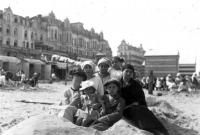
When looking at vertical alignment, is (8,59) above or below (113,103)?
above

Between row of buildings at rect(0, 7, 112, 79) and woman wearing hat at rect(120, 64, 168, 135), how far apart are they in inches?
1372

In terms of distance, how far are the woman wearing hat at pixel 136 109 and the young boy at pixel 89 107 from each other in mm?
511

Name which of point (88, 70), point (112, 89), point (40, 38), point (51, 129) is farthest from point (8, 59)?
point (51, 129)

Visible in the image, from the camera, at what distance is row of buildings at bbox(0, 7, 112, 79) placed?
47.7 metres

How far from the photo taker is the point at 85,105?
4.78 m

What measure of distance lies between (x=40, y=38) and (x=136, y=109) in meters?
53.9

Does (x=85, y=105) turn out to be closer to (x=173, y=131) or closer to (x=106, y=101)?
(x=106, y=101)

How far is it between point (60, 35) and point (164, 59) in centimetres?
7385

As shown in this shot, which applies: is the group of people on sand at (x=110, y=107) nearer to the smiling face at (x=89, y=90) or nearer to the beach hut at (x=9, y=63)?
the smiling face at (x=89, y=90)

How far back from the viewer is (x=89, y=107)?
4.73m

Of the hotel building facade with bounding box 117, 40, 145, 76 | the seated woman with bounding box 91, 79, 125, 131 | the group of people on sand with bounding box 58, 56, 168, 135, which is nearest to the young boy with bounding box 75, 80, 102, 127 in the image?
the group of people on sand with bounding box 58, 56, 168, 135

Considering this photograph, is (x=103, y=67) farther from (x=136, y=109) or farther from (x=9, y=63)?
(x=9, y=63)

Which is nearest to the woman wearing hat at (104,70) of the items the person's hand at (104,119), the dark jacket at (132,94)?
the dark jacket at (132,94)

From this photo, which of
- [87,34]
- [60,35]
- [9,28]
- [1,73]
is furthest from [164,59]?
[1,73]
